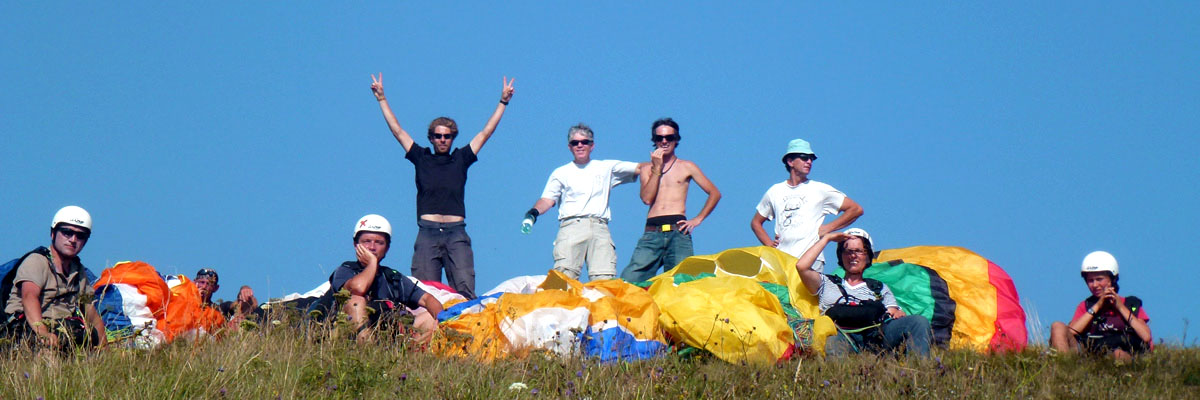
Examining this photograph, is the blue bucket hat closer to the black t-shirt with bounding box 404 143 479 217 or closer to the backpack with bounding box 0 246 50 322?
the black t-shirt with bounding box 404 143 479 217

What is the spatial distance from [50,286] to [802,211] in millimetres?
6696

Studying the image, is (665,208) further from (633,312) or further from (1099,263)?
(1099,263)

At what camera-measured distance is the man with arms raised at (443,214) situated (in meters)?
11.7

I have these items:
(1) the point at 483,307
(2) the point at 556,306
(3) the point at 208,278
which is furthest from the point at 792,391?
(3) the point at 208,278

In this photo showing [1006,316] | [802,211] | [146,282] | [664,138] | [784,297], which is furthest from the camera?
[664,138]

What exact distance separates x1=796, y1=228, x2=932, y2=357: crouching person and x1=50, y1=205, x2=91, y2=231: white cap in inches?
217

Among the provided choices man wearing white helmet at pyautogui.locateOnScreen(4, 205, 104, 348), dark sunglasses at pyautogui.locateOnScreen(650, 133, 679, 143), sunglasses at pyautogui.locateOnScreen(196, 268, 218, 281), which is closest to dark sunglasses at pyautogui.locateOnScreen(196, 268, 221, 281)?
sunglasses at pyautogui.locateOnScreen(196, 268, 218, 281)

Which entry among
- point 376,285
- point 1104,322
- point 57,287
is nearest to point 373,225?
point 376,285

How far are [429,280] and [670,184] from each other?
2.64 metres

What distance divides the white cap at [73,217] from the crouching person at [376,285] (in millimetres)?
1895

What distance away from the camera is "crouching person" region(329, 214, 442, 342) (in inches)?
358

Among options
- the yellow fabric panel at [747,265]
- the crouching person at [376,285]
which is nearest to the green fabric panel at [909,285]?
the yellow fabric panel at [747,265]

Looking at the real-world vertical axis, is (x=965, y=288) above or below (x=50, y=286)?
below

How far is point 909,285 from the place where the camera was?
10375mm
